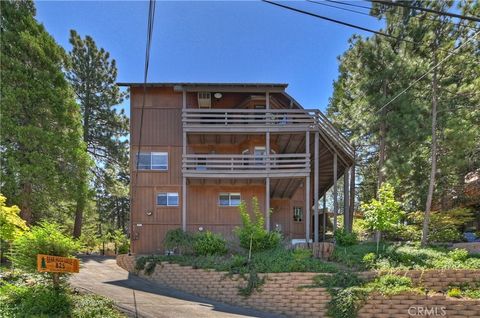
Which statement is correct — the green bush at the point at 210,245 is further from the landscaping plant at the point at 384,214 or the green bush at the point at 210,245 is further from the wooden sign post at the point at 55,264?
the wooden sign post at the point at 55,264

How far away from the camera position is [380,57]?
58.6ft

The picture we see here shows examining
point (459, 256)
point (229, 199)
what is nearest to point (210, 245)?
point (229, 199)

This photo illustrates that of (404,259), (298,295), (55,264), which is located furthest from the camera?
(404,259)

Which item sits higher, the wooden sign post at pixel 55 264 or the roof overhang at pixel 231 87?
the roof overhang at pixel 231 87

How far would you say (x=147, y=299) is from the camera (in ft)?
37.2

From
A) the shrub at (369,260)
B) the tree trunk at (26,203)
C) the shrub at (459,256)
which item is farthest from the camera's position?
the tree trunk at (26,203)

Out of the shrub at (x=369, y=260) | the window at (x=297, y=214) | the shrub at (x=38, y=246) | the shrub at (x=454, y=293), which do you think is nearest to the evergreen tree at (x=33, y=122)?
the shrub at (x=38, y=246)

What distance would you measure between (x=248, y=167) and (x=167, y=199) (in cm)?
454

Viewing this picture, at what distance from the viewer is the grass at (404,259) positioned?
12.1 metres

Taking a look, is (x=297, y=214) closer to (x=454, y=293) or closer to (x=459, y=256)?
(x=459, y=256)

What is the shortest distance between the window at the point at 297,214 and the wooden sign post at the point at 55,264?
13.4m

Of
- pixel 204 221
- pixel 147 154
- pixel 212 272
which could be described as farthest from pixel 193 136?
pixel 212 272

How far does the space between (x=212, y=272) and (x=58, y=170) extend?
32.7ft

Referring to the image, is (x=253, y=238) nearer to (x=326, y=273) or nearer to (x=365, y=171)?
(x=326, y=273)
